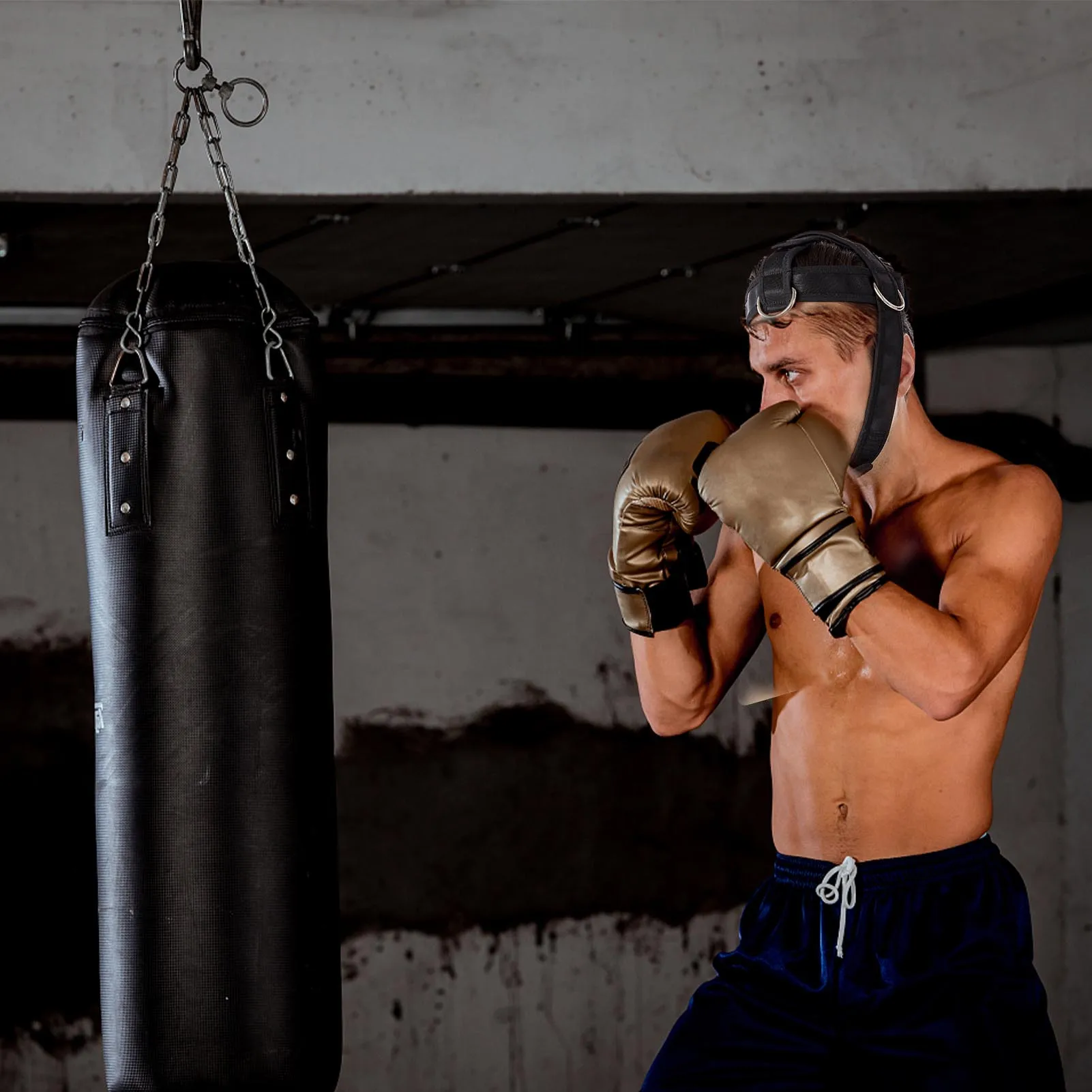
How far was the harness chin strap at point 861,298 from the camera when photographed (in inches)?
85.4

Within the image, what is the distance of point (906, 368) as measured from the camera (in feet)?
7.42

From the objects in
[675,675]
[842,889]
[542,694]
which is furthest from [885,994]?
[542,694]

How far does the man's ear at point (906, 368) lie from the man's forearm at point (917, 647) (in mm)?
424

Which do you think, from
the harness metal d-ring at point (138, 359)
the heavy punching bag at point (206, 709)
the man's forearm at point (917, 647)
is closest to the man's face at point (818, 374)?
the man's forearm at point (917, 647)

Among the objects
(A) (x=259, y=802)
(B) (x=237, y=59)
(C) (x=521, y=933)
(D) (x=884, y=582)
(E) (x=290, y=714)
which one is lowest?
(C) (x=521, y=933)

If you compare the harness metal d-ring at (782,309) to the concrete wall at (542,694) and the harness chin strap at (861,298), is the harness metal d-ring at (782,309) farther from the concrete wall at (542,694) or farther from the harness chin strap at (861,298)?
the concrete wall at (542,694)

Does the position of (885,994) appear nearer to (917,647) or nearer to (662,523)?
(917,647)

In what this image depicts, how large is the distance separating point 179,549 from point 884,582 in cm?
104

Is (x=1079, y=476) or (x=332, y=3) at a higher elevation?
(x=332, y=3)

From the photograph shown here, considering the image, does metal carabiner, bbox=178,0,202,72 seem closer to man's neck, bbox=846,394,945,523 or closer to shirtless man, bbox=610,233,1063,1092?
shirtless man, bbox=610,233,1063,1092

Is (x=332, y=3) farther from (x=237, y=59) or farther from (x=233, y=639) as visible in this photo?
(x=233, y=639)

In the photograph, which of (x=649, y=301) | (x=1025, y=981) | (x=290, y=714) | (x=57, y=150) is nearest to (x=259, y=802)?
(x=290, y=714)

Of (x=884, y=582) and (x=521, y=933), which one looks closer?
(x=884, y=582)

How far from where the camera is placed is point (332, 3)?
3088 mm
